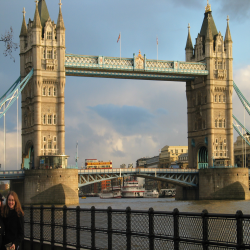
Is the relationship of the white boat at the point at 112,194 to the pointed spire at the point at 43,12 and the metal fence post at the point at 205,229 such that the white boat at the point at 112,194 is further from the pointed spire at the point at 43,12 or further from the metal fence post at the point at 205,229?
the metal fence post at the point at 205,229

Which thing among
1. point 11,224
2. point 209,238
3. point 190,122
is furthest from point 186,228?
point 190,122

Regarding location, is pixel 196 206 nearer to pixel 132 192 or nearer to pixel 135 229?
pixel 135 229

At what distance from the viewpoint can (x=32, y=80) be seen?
70.1m

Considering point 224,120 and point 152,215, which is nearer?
point 152,215

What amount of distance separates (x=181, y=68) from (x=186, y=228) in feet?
220

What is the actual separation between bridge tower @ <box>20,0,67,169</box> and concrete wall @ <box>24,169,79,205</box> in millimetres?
2906

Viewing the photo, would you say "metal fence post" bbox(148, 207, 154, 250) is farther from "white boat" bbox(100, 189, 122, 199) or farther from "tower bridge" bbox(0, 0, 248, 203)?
"white boat" bbox(100, 189, 122, 199)

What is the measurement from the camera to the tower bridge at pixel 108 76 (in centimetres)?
6681

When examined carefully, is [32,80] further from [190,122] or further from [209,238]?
[209,238]

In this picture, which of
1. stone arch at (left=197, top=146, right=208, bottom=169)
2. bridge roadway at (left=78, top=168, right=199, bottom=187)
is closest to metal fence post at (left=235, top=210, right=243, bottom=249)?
bridge roadway at (left=78, top=168, right=199, bottom=187)

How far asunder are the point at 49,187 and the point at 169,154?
105435 mm

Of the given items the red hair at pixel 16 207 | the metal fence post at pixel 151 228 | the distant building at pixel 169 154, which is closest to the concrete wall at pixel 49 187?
the metal fence post at pixel 151 228

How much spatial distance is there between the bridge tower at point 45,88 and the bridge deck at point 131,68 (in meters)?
2.40

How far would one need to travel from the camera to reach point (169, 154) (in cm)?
16688
